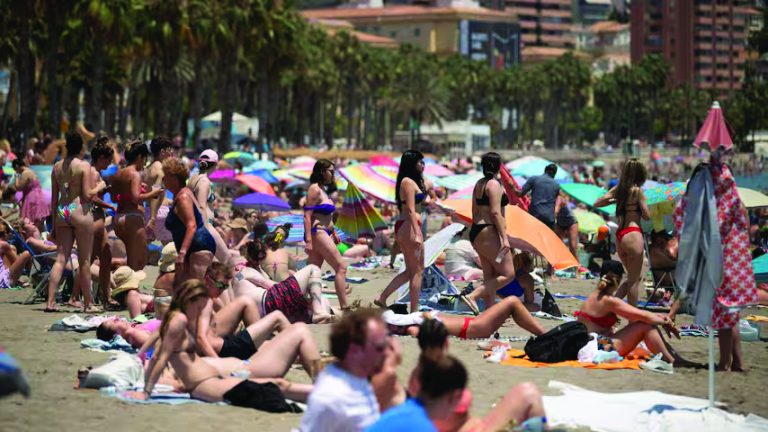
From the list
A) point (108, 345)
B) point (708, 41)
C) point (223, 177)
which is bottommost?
point (708, 41)

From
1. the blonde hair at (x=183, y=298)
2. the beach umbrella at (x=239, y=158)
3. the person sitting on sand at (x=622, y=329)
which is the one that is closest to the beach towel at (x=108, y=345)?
the blonde hair at (x=183, y=298)

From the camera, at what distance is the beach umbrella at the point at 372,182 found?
20062 millimetres

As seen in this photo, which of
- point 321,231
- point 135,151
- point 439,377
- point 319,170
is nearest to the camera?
point 439,377

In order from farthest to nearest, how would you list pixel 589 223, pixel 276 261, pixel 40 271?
pixel 589 223
pixel 40 271
pixel 276 261

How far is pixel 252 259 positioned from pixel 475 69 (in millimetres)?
115979

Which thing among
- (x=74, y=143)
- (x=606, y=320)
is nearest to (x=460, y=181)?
(x=74, y=143)

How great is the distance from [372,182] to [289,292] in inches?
403

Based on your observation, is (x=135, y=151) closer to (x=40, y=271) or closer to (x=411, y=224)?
(x=40, y=271)

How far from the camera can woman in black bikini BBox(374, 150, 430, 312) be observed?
11320mm

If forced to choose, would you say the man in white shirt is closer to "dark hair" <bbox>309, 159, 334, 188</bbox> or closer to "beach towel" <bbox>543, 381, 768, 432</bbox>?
"beach towel" <bbox>543, 381, 768, 432</bbox>

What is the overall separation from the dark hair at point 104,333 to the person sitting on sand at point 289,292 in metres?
1.01

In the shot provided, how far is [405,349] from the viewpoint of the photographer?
9.85 meters

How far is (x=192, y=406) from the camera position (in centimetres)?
779

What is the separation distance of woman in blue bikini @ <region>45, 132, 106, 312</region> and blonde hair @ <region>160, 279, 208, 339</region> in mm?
3548
